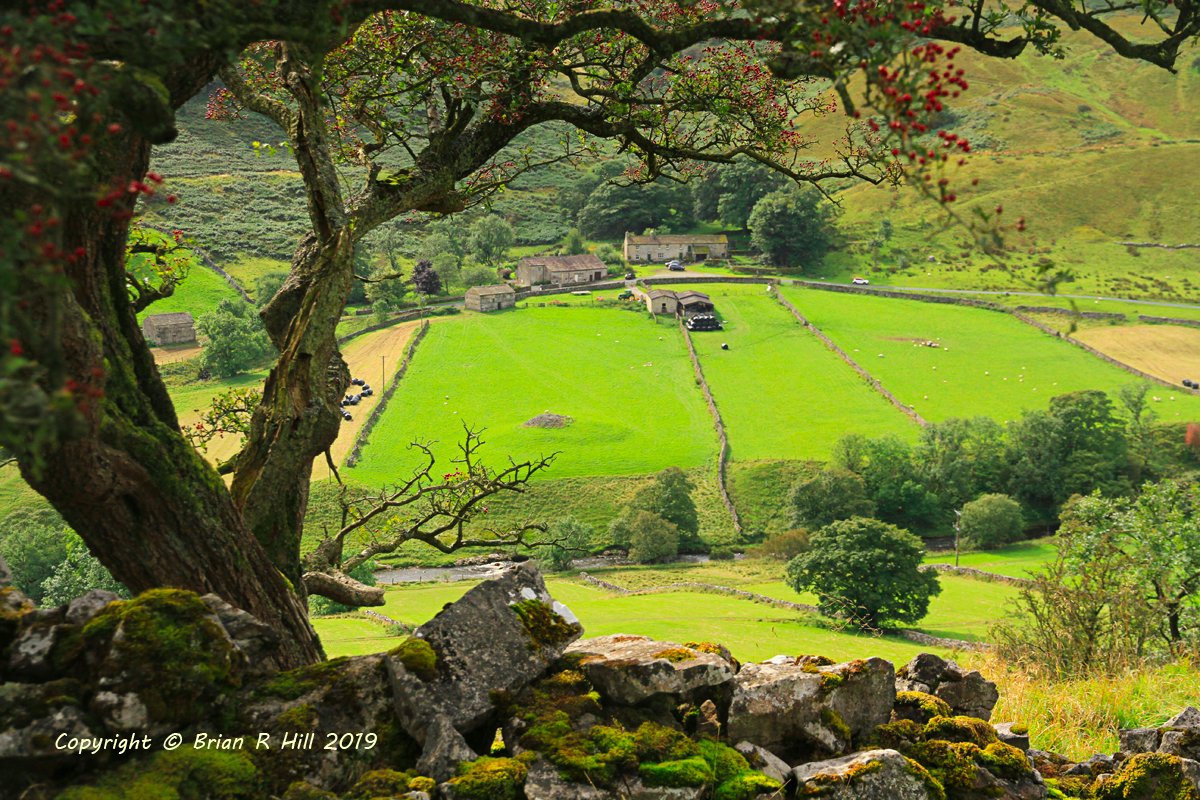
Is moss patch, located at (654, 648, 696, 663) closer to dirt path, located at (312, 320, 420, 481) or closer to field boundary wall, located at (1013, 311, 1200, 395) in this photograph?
dirt path, located at (312, 320, 420, 481)

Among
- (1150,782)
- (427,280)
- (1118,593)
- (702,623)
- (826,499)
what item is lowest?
(826,499)

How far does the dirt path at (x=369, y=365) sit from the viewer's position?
99.2 metres

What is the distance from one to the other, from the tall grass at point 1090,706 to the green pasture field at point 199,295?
5798 inches

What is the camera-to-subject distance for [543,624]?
8516 millimetres

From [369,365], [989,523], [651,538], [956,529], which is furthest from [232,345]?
[989,523]

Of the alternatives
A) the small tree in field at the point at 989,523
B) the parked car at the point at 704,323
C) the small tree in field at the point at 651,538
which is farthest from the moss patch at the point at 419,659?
the parked car at the point at 704,323

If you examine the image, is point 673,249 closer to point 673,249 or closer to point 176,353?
point 673,249

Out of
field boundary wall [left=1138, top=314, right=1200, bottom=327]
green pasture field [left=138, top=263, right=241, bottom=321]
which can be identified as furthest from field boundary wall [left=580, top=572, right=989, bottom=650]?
field boundary wall [left=1138, top=314, right=1200, bottom=327]

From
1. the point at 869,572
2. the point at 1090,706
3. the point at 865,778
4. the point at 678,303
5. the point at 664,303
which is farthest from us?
the point at 664,303

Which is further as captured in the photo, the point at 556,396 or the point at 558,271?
the point at 558,271

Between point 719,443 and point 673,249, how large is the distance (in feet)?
290

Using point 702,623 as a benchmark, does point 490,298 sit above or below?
above

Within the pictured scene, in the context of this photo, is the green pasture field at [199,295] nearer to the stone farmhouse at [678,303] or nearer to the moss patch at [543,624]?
the stone farmhouse at [678,303]

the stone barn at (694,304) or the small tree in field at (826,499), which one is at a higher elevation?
the stone barn at (694,304)
